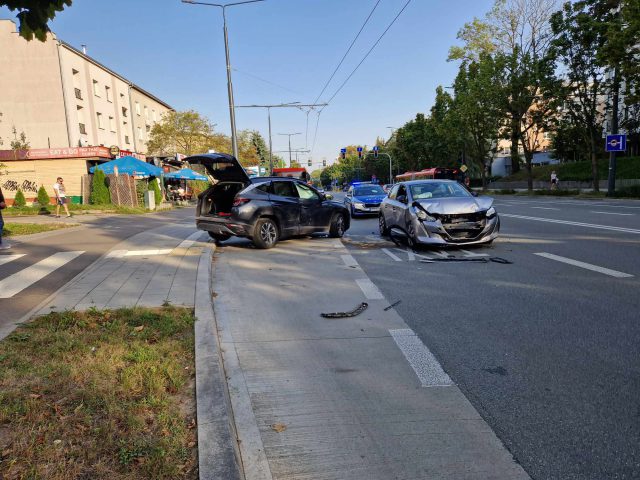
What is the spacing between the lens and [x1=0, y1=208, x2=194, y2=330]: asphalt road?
621cm

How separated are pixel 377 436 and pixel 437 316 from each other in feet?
8.22

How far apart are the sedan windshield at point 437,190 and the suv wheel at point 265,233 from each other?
3309 mm

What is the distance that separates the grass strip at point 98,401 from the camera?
7.93 ft

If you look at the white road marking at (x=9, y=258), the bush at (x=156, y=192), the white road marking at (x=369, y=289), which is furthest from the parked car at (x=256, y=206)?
the bush at (x=156, y=192)

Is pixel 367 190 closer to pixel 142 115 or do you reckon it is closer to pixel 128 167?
pixel 128 167

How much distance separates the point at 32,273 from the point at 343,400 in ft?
23.0

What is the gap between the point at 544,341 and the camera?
14.1 feet

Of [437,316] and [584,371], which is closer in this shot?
[584,371]

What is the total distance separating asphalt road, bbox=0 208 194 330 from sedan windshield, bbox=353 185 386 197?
355 inches

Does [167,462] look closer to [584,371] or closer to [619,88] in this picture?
[584,371]

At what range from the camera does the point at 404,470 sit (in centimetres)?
254

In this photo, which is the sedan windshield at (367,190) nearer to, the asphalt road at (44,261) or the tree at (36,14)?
the asphalt road at (44,261)

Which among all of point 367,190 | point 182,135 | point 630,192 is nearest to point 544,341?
point 367,190

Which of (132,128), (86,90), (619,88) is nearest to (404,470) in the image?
(619,88)
